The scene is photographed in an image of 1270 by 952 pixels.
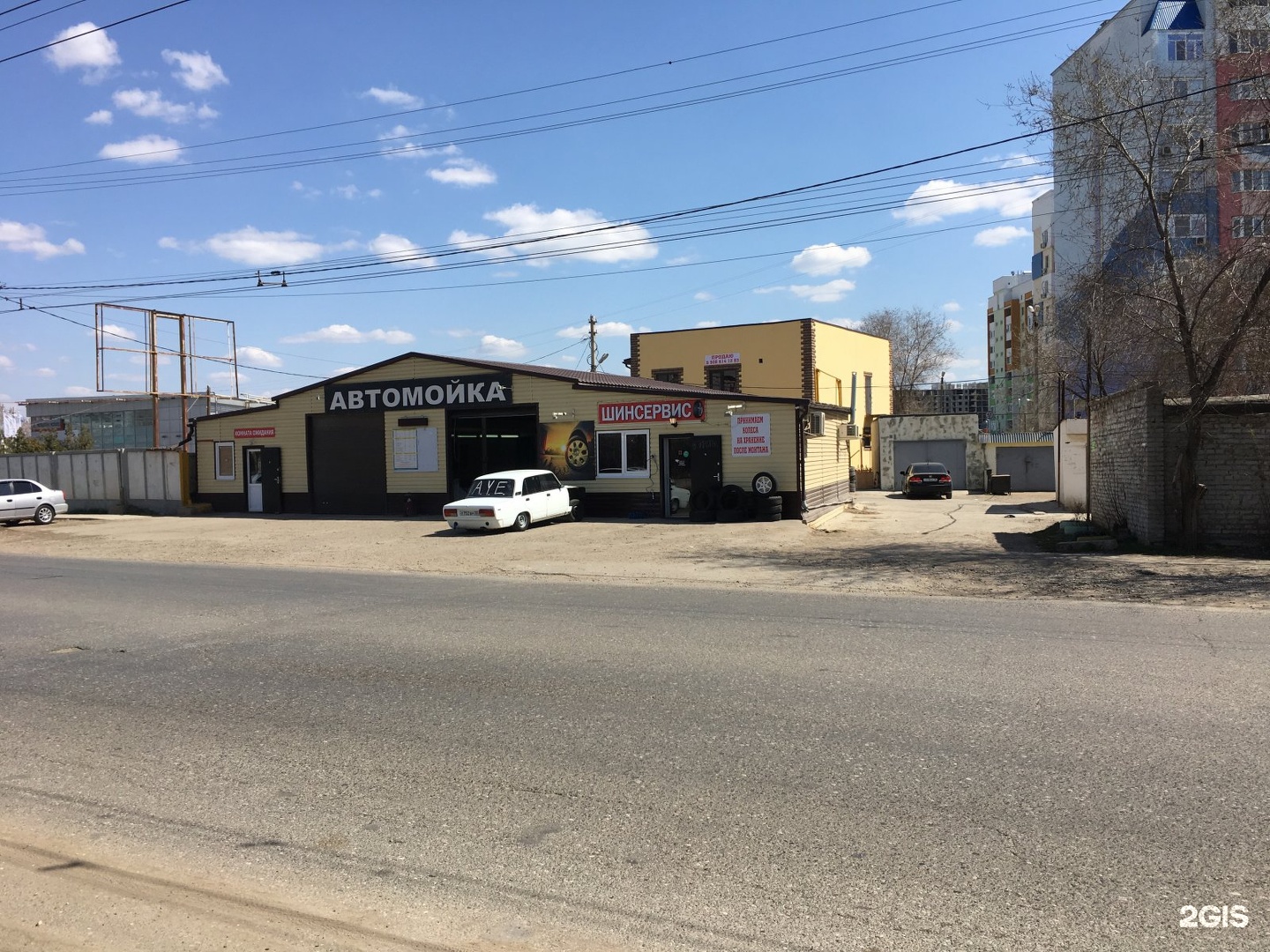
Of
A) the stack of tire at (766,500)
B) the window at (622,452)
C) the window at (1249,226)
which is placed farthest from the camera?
the window at (622,452)

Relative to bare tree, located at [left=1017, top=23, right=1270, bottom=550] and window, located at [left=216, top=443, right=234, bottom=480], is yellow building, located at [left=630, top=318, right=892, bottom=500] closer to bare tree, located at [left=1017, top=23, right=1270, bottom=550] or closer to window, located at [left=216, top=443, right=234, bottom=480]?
window, located at [left=216, top=443, right=234, bottom=480]

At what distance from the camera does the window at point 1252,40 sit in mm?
→ 14922

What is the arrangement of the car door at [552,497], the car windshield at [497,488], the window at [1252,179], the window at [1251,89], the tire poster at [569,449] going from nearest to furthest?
the window at [1251,89] → the window at [1252,179] → the car windshield at [497,488] → the car door at [552,497] → the tire poster at [569,449]

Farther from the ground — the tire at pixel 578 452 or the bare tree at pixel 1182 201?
the bare tree at pixel 1182 201

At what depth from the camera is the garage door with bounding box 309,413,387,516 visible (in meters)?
30.7

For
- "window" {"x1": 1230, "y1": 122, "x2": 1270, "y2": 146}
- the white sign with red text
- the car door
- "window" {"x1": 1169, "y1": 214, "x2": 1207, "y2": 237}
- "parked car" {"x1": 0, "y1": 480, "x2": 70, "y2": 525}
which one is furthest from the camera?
"parked car" {"x1": 0, "y1": 480, "x2": 70, "y2": 525}

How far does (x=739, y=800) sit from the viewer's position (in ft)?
15.3

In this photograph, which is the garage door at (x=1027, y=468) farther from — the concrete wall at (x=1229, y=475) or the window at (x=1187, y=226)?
the concrete wall at (x=1229, y=475)

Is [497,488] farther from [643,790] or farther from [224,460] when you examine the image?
[643,790]

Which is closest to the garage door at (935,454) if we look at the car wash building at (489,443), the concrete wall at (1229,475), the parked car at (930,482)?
the parked car at (930,482)

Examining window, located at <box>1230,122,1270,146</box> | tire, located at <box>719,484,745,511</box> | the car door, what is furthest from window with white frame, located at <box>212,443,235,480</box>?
window, located at <box>1230,122,1270,146</box>

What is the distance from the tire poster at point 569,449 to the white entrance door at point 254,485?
38.4ft

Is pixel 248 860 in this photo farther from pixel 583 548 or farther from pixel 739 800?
pixel 583 548

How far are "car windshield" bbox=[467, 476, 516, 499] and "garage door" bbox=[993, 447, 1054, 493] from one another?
27303 millimetres
